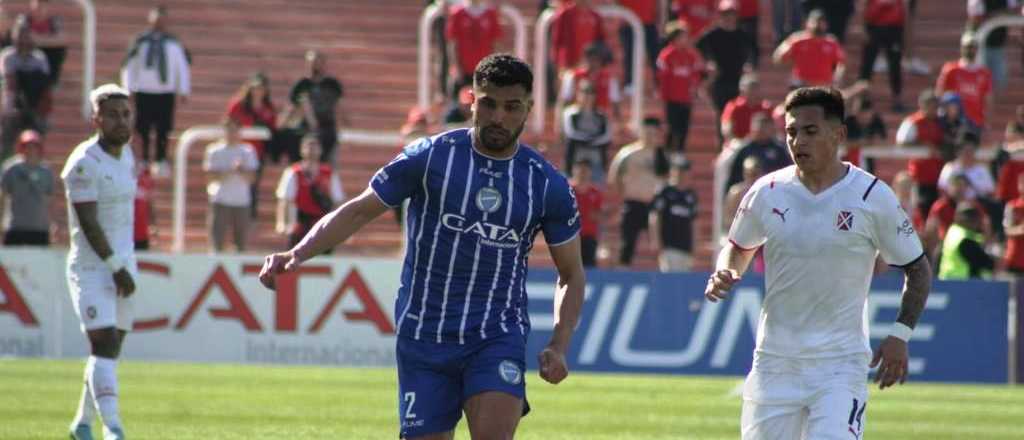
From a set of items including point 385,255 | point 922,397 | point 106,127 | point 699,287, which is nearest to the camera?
point 106,127

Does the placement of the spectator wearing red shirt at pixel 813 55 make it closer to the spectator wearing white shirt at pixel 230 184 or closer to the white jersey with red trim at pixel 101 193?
the spectator wearing white shirt at pixel 230 184

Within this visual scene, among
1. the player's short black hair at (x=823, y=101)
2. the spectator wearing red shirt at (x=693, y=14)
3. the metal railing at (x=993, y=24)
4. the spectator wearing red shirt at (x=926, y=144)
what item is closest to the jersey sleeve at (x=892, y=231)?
the player's short black hair at (x=823, y=101)

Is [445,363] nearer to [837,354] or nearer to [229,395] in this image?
[837,354]

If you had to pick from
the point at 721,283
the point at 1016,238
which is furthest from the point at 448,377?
the point at 1016,238

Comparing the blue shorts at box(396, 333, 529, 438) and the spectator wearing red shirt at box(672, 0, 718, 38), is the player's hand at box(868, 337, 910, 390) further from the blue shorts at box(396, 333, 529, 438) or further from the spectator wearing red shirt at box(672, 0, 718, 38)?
the spectator wearing red shirt at box(672, 0, 718, 38)

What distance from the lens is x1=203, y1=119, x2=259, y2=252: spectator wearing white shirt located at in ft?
71.3

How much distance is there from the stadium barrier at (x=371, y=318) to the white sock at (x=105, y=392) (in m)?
9.07

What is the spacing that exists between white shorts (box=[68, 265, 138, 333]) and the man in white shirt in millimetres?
11292

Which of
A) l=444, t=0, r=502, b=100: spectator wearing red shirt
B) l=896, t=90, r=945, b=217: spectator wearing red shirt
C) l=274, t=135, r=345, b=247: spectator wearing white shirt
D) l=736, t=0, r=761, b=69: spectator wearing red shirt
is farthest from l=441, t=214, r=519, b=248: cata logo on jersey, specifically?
l=736, t=0, r=761, b=69: spectator wearing red shirt

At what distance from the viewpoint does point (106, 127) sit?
11539 millimetres

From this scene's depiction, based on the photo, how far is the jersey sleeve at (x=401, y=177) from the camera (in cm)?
785

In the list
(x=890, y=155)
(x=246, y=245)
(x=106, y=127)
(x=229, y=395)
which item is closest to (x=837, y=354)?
(x=106, y=127)

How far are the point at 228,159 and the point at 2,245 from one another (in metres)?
2.82

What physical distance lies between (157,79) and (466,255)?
1573 cm
